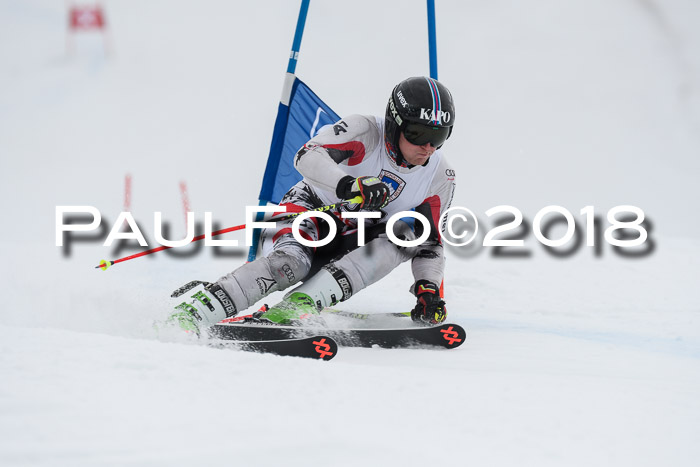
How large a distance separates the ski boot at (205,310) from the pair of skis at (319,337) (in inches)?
1.8

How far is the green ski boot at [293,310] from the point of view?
292cm

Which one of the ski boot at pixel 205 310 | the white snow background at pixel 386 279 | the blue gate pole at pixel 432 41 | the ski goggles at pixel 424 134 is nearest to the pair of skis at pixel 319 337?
the ski boot at pixel 205 310

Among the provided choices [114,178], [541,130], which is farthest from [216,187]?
[541,130]

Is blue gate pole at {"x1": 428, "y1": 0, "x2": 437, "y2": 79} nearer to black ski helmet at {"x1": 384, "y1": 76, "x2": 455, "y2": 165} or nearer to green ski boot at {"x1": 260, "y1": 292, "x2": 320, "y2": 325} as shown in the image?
black ski helmet at {"x1": 384, "y1": 76, "x2": 455, "y2": 165}

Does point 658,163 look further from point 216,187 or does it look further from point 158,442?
point 158,442

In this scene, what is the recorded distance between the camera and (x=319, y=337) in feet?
8.56

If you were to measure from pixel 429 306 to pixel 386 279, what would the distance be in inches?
86.3

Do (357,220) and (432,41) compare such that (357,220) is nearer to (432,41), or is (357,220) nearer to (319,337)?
(319,337)

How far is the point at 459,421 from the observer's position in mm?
1724

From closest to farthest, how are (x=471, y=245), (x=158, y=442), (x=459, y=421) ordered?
(x=158, y=442) < (x=459, y=421) < (x=471, y=245)

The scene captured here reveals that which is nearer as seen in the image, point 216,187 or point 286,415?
point 286,415

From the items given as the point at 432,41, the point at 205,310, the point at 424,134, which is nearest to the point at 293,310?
the point at 205,310

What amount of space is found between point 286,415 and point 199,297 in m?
1.35

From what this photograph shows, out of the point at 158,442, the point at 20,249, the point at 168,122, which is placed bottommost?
the point at 20,249
